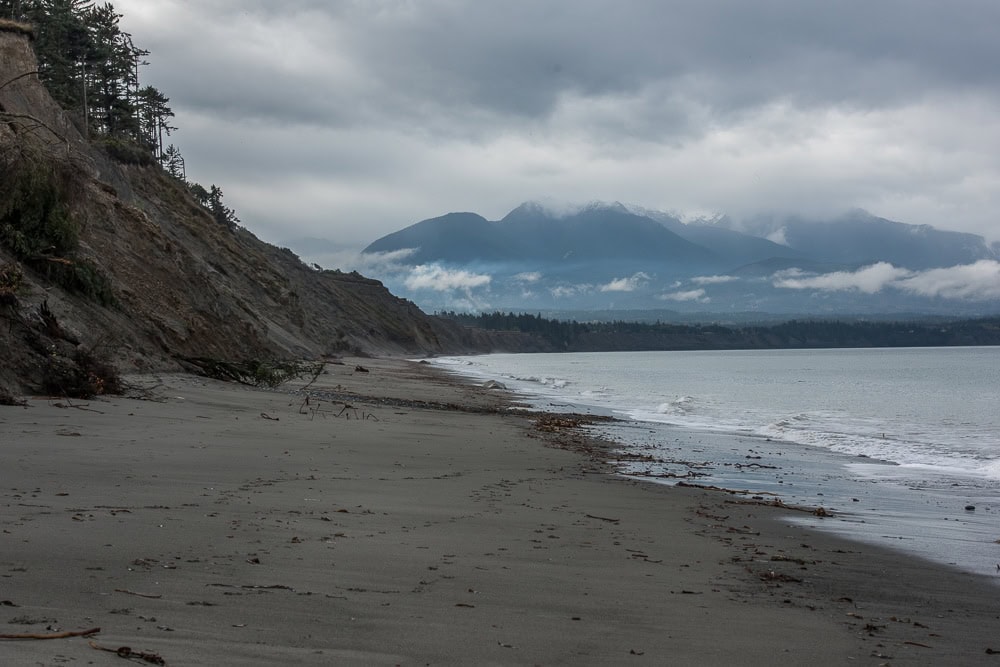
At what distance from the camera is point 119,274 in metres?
24.8

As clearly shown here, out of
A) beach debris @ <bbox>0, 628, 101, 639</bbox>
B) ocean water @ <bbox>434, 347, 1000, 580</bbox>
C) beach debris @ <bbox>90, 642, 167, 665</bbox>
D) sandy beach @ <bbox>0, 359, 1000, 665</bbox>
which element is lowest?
ocean water @ <bbox>434, 347, 1000, 580</bbox>

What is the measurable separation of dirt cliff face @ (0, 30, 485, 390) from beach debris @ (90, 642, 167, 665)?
10774 mm

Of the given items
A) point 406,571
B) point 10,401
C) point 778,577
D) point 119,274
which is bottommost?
point 778,577

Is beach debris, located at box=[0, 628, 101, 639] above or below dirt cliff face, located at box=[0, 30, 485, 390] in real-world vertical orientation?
below

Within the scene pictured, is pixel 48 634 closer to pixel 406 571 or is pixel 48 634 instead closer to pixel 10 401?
pixel 406 571

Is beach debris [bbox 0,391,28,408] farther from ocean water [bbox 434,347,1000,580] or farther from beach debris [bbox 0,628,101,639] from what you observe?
beach debris [bbox 0,628,101,639]

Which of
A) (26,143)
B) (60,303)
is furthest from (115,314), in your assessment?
(26,143)

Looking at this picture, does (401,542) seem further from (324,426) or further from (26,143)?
(26,143)

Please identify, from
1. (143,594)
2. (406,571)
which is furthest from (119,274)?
A: (143,594)

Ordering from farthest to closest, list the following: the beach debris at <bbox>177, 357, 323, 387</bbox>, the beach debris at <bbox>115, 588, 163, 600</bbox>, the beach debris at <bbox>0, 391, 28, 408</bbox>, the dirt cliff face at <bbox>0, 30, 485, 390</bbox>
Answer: the beach debris at <bbox>177, 357, 323, 387</bbox> < the dirt cliff face at <bbox>0, 30, 485, 390</bbox> < the beach debris at <bbox>0, 391, 28, 408</bbox> < the beach debris at <bbox>115, 588, 163, 600</bbox>

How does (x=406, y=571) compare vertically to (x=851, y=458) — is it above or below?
above

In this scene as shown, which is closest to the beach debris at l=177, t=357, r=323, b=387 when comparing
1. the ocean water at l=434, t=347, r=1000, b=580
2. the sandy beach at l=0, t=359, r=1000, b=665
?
the ocean water at l=434, t=347, r=1000, b=580

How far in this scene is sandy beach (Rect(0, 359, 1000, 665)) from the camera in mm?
4270

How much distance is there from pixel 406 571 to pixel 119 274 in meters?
21.9
